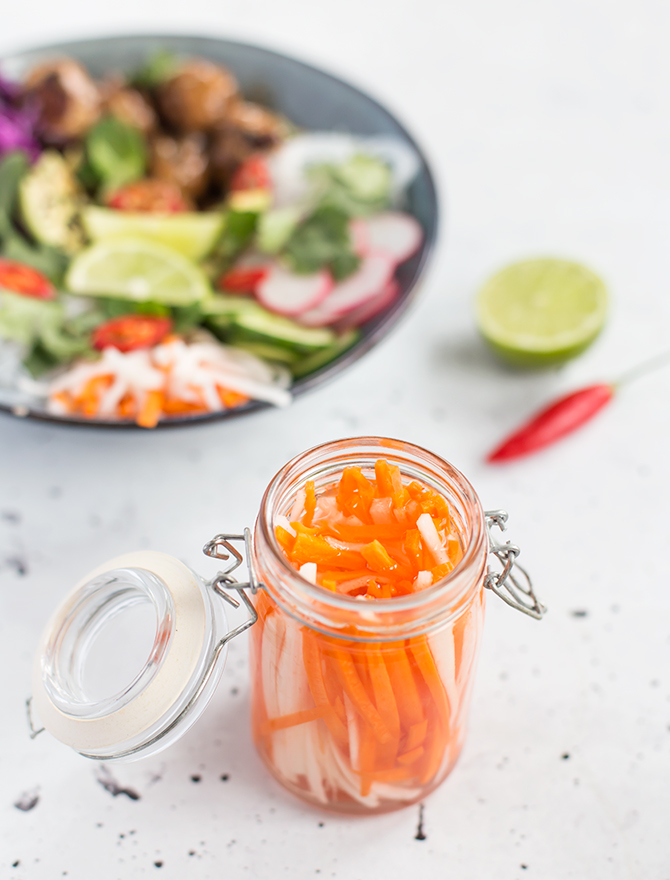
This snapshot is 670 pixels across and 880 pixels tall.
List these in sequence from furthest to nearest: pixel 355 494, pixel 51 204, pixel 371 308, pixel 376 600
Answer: pixel 51 204 < pixel 371 308 < pixel 355 494 < pixel 376 600

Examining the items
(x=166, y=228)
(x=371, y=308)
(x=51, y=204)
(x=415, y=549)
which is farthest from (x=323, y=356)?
(x=51, y=204)

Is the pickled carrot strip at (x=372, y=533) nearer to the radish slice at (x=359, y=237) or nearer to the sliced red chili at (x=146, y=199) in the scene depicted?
the radish slice at (x=359, y=237)

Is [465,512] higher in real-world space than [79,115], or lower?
higher

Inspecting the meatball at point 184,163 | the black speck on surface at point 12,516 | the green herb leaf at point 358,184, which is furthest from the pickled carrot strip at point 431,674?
the meatball at point 184,163

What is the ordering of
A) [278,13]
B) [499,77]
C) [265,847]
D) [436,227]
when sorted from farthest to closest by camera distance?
A: 1. [278,13]
2. [499,77]
3. [436,227]
4. [265,847]

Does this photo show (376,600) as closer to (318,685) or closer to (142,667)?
(318,685)

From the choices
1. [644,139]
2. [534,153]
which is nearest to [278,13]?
[534,153]

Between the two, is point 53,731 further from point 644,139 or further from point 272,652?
point 644,139
